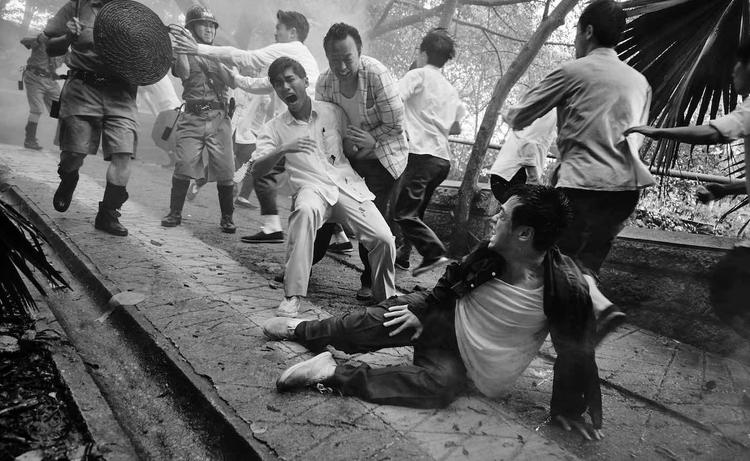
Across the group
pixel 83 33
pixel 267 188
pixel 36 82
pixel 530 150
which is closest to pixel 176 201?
pixel 267 188

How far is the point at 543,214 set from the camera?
7.47 ft

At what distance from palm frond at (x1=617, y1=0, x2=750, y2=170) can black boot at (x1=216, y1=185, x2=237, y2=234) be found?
13.8 feet

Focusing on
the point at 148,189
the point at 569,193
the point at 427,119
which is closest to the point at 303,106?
the point at 427,119

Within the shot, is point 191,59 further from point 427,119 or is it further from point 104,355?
point 104,355

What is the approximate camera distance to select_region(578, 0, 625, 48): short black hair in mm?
3096

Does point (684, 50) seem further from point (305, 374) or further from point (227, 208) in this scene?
point (227, 208)

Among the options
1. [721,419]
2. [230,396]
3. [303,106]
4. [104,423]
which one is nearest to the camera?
[104,423]

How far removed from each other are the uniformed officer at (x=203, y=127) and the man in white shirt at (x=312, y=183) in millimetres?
2124

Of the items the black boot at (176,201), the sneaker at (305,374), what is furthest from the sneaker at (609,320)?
the black boot at (176,201)

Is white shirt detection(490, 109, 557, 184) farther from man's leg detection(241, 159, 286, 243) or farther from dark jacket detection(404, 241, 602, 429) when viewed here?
man's leg detection(241, 159, 286, 243)

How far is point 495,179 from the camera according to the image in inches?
171

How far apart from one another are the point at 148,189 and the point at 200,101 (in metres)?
2.78

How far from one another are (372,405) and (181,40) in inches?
168

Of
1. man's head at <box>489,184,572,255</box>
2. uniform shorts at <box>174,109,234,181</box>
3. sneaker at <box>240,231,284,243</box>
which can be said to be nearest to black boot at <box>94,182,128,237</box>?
uniform shorts at <box>174,109,234,181</box>
